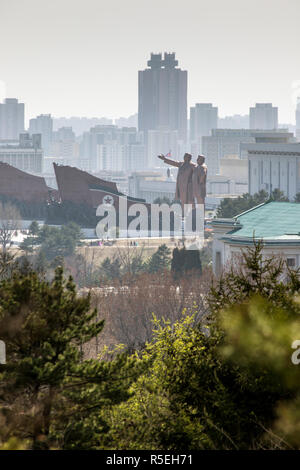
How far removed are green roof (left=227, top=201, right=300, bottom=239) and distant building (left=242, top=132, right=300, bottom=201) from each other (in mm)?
66919

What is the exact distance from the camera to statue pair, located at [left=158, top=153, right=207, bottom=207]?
77.0 metres

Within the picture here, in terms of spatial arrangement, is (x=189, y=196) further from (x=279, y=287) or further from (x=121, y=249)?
(x=279, y=287)

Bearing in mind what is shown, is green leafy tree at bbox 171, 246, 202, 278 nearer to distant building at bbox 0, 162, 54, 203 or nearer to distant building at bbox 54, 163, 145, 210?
distant building at bbox 54, 163, 145, 210

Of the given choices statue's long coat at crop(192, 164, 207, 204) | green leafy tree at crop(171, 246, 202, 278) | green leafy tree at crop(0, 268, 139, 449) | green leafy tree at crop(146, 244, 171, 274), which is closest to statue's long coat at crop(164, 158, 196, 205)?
statue's long coat at crop(192, 164, 207, 204)

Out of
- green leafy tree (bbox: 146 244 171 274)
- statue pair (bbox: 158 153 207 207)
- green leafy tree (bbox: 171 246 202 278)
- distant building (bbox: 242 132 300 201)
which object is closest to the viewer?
green leafy tree (bbox: 171 246 202 278)

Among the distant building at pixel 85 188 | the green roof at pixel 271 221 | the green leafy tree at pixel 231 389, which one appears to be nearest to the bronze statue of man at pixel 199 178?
the distant building at pixel 85 188

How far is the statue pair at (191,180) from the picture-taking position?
7700 centimetres

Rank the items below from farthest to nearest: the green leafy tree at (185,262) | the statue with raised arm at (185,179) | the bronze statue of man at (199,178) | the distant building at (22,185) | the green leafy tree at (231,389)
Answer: the distant building at (22,185)
the bronze statue of man at (199,178)
the statue with raised arm at (185,179)
the green leafy tree at (185,262)
the green leafy tree at (231,389)

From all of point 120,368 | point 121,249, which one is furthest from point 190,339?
point 121,249

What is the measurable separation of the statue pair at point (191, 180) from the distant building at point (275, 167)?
2870 centimetres

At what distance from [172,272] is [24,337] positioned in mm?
37850

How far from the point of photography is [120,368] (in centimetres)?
1591

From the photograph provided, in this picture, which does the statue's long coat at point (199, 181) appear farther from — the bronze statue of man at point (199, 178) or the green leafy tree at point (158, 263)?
the green leafy tree at point (158, 263)
